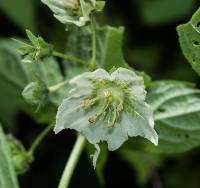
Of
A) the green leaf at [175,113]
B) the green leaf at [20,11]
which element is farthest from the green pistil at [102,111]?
the green leaf at [20,11]

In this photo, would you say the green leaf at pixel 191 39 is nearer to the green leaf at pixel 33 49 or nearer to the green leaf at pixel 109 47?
the green leaf at pixel 109 47

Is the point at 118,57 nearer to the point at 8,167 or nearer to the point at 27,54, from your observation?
the point at 27,54

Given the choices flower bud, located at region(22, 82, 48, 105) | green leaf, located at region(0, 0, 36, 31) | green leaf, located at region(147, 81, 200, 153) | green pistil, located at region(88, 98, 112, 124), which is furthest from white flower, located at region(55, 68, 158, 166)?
green leaf, located at region(0, 0, 36, 31)

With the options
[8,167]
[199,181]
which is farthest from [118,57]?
[199,181]

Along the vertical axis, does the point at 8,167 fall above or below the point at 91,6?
below

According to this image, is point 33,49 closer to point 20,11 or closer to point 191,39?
point 191,39

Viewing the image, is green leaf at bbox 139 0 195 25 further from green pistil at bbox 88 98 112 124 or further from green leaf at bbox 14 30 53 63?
green leaf at bbox 14 30 53 63
